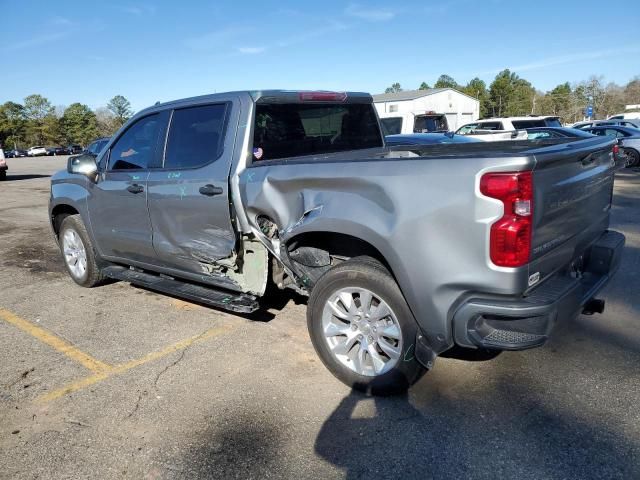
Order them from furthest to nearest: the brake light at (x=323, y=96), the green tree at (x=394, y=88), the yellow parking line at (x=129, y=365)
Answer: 1. the green tree at (x=394, y=88)
2. the brake light at (x=323, y=96)
3. the yellow parking line at (x=129, y=365)

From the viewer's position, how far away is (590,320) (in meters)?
4.20

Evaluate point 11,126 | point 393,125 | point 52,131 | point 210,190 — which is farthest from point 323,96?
point 52,131

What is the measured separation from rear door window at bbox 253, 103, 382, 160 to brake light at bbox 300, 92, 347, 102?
4cm

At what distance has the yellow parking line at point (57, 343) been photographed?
3744 millimetres

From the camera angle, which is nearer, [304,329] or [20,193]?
[304,329]

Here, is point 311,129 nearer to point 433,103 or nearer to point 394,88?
point 433,103

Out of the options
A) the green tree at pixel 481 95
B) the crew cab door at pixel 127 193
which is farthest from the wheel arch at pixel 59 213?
the green tree at pixel 481 95

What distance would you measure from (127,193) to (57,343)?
141cm

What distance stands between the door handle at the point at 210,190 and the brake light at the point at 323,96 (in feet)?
3.44

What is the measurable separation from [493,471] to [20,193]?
1830 centimetres

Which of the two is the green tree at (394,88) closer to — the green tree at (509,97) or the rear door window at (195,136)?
the green tree at (509,97)

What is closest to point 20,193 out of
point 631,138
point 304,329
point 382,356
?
point 304,329

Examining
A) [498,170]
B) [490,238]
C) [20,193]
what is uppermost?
[498,170]

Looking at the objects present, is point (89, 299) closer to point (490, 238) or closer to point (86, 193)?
point (86, 193)
